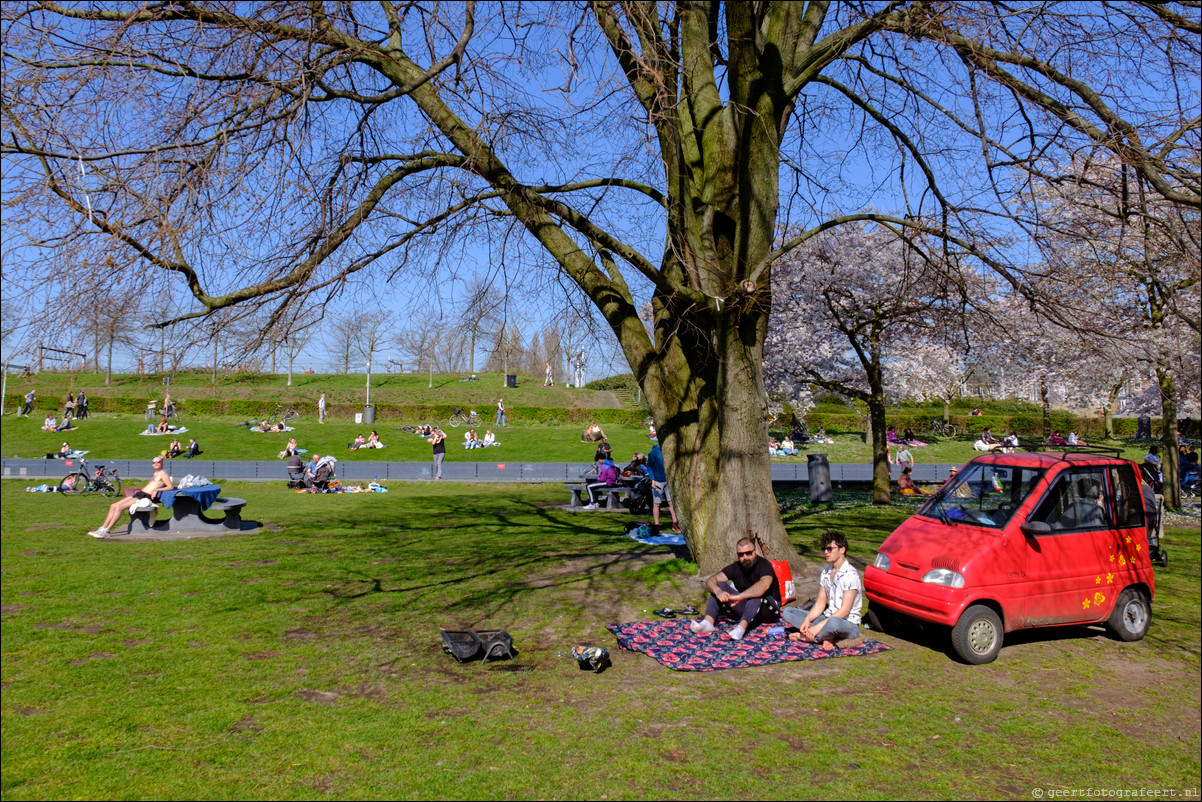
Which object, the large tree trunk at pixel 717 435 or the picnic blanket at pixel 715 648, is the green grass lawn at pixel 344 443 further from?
the picnic blanket at pixel 715 648

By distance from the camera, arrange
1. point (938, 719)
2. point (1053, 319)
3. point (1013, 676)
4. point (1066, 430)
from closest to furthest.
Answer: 1. point (938, 719)
2. point (1013, 676)
3. point (1053, 319)
4. point (1066, 430)

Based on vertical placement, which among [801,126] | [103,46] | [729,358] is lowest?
[729,358]

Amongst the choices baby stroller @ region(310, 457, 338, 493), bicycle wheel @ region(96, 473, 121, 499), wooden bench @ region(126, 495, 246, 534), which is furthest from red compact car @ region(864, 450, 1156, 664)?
bicycle wheel @ region(96, 473, 121, 499)

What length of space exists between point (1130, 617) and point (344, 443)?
1346 inches

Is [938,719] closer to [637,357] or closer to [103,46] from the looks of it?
[637,357]

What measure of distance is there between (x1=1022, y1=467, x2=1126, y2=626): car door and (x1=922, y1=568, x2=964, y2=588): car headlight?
0.84 m

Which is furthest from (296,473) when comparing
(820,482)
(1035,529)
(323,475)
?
(1035,529)

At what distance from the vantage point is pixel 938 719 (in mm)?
5793

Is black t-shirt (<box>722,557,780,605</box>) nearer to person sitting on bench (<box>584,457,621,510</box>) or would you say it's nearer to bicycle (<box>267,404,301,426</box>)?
person sitting on bench (<box>584,457,621,510</box>)

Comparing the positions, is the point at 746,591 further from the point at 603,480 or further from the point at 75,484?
the point at 75,484

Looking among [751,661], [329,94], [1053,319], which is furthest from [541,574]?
[1053,319]

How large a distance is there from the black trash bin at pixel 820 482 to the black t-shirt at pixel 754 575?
13.2m

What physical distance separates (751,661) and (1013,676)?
2.29 meters

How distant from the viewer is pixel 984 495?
8062 millimetres
